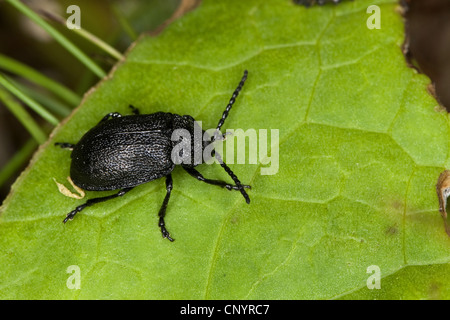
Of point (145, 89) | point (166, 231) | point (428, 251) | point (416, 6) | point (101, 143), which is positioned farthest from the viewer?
point (416, 6)

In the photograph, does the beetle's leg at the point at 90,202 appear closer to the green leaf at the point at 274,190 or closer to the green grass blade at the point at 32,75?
the green leaf at the point at 274,190

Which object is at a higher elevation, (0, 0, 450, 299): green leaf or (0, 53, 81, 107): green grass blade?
(0, 53, 81, 107): green grass blade

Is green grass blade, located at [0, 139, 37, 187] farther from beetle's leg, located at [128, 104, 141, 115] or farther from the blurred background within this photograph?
beetle's leg, located at [128, 104, 141, 115]

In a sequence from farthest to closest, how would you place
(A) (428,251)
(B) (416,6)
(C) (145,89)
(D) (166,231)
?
(B) (416,6)
(C) (145,89)
(D) (166,231)
(A) (428,251)

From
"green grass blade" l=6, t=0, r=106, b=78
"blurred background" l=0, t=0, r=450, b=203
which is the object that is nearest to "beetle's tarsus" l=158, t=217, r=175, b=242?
"green grass blade" l=6, t=0, r=106, b=78

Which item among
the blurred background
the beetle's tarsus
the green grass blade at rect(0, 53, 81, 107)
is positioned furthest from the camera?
the blurred background

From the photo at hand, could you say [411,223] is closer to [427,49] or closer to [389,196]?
[389,196]

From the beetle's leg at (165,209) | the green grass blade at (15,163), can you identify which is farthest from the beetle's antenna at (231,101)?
the green grass blade at (15,163)
